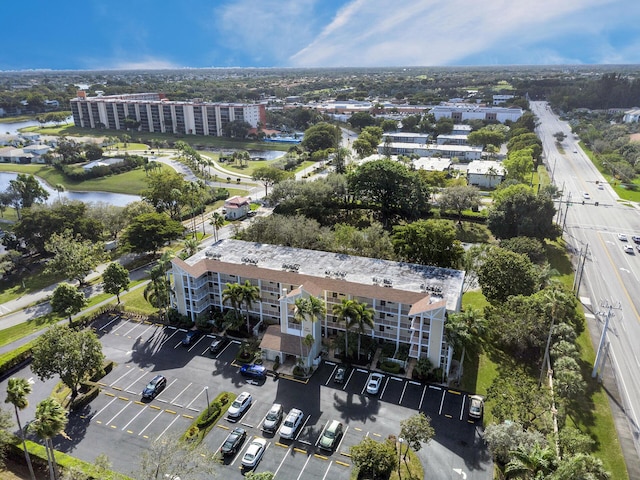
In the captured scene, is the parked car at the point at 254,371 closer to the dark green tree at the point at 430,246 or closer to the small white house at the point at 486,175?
the dark green tree at the point at 430,246

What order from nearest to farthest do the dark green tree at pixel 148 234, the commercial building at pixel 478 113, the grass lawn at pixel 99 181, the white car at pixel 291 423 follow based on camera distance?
the white car at pixel 291 423 < the dark green tree at pixel 148 234 < the grass lawn at pixel 99 181 < the commercial building at pixel 478 113

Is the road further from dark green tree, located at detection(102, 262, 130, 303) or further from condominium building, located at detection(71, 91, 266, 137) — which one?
condominium building, located at detection(71, 91, 266, 137)

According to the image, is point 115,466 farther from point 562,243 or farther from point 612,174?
point 612,174

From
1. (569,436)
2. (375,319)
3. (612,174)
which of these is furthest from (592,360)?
(612,174)

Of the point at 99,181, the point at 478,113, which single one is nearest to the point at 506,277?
the point at 99,181

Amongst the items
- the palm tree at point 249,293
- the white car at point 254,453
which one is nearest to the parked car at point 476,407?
the white car at point 254,453

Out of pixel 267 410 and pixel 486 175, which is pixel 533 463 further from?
pixel 486 175
